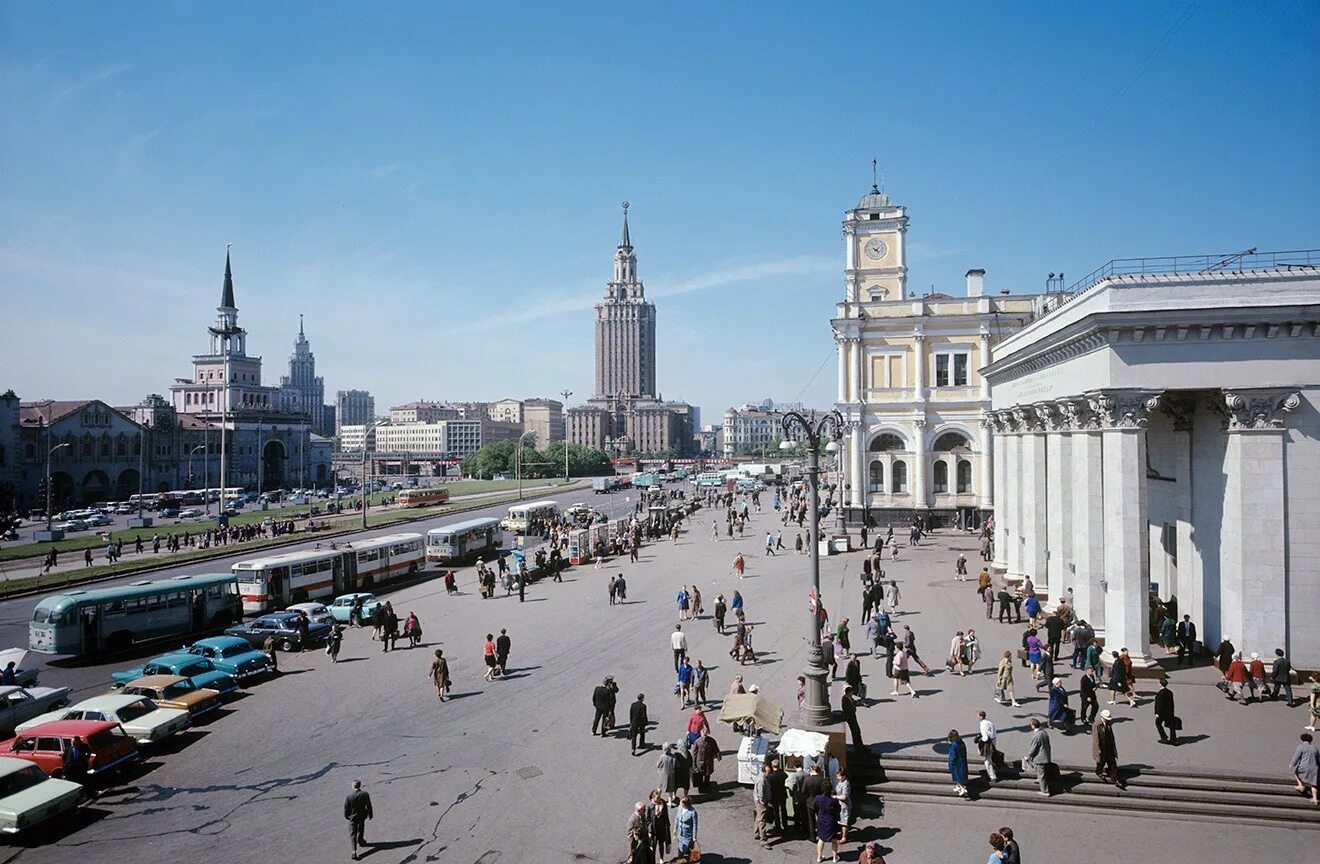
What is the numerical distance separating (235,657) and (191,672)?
1.64 meters

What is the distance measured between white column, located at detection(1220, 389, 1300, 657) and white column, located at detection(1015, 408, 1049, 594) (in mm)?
7805

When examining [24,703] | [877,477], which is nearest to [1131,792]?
[24,703]

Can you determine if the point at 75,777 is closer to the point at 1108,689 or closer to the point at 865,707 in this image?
the point at 865,707

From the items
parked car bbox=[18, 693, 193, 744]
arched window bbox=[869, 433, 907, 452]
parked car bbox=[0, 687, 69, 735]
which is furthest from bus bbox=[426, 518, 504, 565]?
parked car bbox=[18, 693, 193, 744]

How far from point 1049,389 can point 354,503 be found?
6992cm

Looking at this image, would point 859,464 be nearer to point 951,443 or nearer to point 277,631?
point 951,443

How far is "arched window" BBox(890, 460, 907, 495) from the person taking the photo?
48.5 m

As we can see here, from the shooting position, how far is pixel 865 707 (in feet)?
53.5

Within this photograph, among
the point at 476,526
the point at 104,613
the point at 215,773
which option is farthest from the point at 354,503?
the point at 215,773

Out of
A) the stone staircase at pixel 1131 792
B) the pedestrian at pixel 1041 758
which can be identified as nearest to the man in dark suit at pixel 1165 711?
the stone staircase at pixel 1131 792

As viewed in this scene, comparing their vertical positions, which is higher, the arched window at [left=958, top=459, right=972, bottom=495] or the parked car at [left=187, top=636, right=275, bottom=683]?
the arched window at [left=958, top=459, right=972, bottom=495]

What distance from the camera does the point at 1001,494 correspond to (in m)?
31.6

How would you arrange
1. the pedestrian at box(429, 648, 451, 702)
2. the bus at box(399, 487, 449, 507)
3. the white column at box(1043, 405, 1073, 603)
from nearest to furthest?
the pedestrian at box(429, 648, 451, 702) → the white column at box(1043, 405, 1073, 603) → the bus at box(399, 487, 449, 507)

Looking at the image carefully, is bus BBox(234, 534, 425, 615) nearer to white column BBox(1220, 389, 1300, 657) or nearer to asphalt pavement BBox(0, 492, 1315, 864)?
asphalt pavement BBox(0, 492, 1315, 864)
